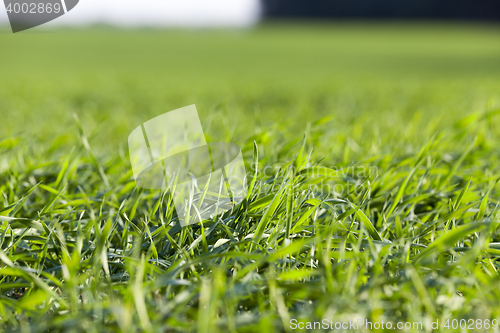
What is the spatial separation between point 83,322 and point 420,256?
0.61m

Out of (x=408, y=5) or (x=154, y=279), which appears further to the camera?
(x=408, y=5)

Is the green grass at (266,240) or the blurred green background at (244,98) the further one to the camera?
the blurred green background at (244,98)

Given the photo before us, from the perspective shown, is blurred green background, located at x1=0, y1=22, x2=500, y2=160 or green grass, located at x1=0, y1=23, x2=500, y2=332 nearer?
green grass, located at x1=0, y1=23, x2=500, y2=332

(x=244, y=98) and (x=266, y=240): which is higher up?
(x=266, y=240)

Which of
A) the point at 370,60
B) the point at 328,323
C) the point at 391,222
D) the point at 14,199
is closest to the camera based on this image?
the point at 328,323

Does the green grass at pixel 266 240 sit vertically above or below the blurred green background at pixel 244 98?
above

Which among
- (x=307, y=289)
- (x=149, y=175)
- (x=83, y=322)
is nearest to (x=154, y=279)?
(x=83, y=322)

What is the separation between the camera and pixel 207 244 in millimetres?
913

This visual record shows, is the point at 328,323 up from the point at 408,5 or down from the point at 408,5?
up

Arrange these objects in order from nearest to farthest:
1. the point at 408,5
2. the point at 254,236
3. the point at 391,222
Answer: the point at 254,236 < the point at 391,222 < the point at 408,5

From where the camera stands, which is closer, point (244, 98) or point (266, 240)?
point (266, 240)

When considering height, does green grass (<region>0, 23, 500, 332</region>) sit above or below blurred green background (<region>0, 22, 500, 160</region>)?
above

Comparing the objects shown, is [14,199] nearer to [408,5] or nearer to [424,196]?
[424,196]

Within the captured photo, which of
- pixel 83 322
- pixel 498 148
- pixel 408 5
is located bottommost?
pixel 408 5
